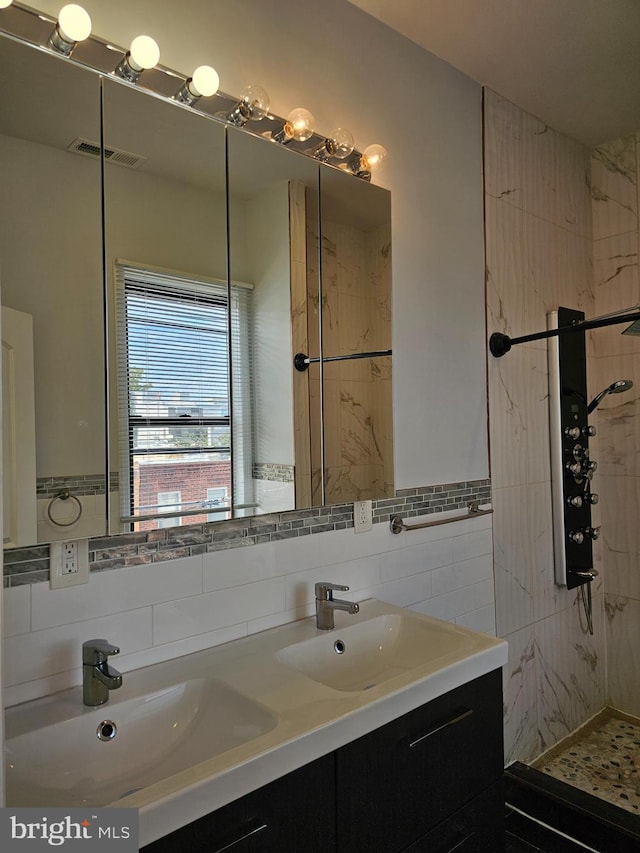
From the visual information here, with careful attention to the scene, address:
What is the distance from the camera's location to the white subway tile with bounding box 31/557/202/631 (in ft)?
3.97

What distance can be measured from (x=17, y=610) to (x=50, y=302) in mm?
624

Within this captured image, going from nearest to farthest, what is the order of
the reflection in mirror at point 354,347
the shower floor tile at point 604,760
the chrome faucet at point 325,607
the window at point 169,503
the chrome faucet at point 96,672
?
1. the chrome faucet at point 96,672
2. the window at point 169,503
3. the chrome faucet at point 325,607
4. the reflection in mirror at point 354,347
5. the shower floor tile at point 604,760

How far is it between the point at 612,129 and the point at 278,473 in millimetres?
2428

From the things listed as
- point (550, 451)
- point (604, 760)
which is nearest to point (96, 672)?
point (550, 451)

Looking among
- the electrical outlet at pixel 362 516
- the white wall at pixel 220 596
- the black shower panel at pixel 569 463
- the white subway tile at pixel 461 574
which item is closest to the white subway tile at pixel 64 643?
the white wall at pixel 220 596

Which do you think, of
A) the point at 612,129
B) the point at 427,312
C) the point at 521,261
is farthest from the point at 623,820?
the point at 612,129

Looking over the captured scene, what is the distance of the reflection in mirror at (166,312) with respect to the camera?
1.29 meters

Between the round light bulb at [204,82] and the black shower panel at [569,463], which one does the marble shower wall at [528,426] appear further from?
the round light bulb at [204,82]

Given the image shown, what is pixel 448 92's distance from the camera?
2186 millimetres

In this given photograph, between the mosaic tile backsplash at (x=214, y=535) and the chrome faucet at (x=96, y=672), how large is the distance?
0.18 m

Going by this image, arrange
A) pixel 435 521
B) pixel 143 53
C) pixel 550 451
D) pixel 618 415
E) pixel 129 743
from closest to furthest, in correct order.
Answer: pixel 129 743 < pixel 143 53 < pixel 435 521 < pixel 550 451 < pixel 618 415

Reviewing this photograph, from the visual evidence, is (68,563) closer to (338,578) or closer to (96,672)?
(96,672)

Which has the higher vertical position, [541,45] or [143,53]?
[541,45]

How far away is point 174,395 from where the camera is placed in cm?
138
